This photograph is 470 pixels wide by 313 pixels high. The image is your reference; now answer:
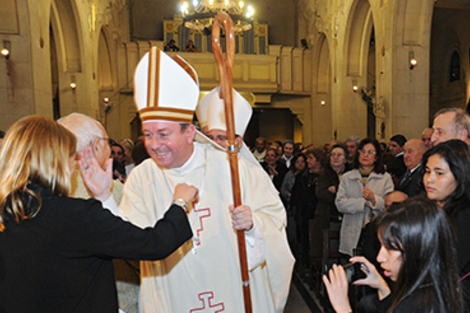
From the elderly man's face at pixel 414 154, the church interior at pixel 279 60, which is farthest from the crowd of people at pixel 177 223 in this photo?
the church interior at pixel 279 60

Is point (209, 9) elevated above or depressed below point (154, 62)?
above

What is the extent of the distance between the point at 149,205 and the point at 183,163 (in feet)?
0.94

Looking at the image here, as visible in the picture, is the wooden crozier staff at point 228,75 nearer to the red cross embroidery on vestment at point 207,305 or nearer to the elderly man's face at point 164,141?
the elderly man's face at point 164,141

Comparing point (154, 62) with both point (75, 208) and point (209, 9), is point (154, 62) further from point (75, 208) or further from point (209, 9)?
point (209, 9)

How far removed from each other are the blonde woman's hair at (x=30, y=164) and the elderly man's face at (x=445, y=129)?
99.6 inches

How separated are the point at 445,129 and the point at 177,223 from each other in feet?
7.23

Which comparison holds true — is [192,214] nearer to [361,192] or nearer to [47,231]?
[47,231]

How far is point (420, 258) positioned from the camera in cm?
136

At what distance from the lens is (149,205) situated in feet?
6.63

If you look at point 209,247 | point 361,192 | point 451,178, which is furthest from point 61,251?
point 361,192

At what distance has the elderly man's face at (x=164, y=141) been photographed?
1888 millimetres

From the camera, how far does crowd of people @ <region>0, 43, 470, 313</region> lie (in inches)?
51.3

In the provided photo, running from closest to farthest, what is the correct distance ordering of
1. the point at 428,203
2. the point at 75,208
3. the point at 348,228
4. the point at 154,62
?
the point at 75,208 → the point at 428,203 → the point at 154,62 → the point at 348,228

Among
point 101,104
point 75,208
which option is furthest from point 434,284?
point 101,104
